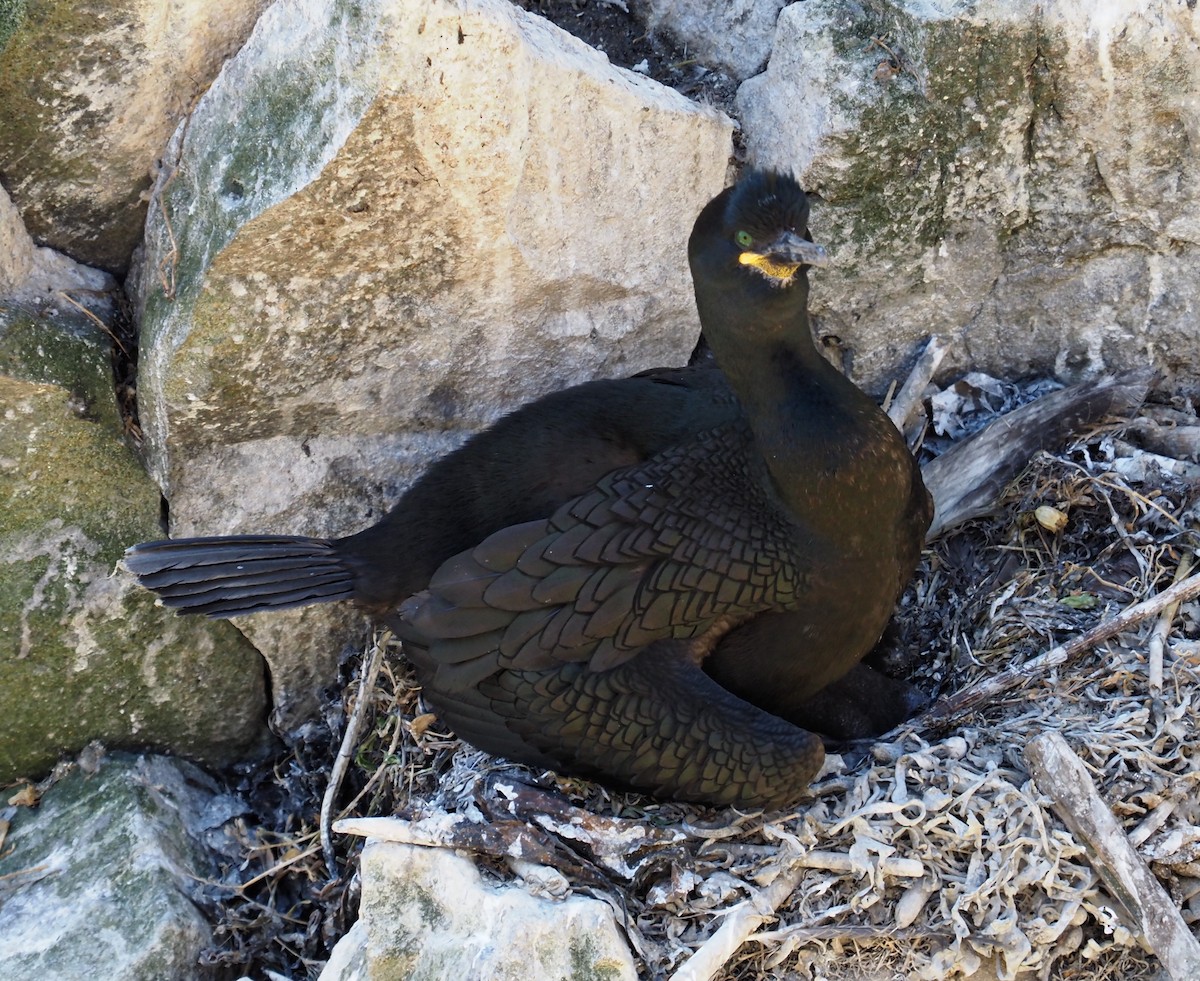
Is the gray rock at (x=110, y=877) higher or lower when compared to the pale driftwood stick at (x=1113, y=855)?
lower

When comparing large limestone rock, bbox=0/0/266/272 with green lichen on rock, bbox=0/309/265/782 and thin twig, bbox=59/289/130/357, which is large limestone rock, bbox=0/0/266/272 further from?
green lichen on rock, bbox=0/309/265/782

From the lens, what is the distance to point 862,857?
2877 millimetres

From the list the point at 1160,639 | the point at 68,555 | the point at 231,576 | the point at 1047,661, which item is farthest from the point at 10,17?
the point at 1160,639

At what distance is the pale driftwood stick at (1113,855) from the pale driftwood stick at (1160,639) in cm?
35

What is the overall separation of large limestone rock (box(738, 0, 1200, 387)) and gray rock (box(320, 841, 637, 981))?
2.07 m

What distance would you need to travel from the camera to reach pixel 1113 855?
2812 mm

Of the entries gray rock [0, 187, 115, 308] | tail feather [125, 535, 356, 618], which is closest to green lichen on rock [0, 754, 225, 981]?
tail feather [125, 535, 356, 618]

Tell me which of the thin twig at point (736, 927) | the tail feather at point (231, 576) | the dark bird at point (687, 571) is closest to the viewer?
the thin twig at point (736, 927)

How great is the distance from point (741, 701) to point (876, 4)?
2.08 metres

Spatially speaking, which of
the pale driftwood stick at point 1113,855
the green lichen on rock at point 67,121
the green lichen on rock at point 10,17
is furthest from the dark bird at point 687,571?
the green lichen on rock at point 10,17

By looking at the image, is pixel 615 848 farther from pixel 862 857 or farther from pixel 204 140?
pixel 204 140

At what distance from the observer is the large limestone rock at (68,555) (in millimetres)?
3406

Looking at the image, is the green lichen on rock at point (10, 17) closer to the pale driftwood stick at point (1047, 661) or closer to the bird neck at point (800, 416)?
the bird neck at point (800, 416)

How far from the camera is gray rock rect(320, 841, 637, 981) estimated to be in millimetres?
2705
